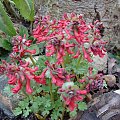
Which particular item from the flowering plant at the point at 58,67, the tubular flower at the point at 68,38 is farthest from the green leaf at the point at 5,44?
the tubular flower at the point at 68,38

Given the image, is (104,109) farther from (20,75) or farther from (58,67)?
(20,75)

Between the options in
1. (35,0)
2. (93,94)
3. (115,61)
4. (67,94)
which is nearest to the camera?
(67,94)

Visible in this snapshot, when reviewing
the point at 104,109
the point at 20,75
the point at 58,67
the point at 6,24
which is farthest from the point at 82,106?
the point at 6,24

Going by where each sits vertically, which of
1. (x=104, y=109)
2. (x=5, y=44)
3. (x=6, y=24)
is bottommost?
(x=104, y=109)

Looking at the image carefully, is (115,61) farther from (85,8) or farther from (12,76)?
(12,76)

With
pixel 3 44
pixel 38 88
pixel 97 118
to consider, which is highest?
pixel 3 44

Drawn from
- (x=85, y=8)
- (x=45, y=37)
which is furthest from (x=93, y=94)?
(x=85, y=8)

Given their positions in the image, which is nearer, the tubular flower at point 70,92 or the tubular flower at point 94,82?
the tubular flower at point 70,92

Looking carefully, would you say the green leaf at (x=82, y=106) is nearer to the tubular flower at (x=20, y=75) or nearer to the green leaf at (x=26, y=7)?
the tubular flower at (x=20, y=75)
